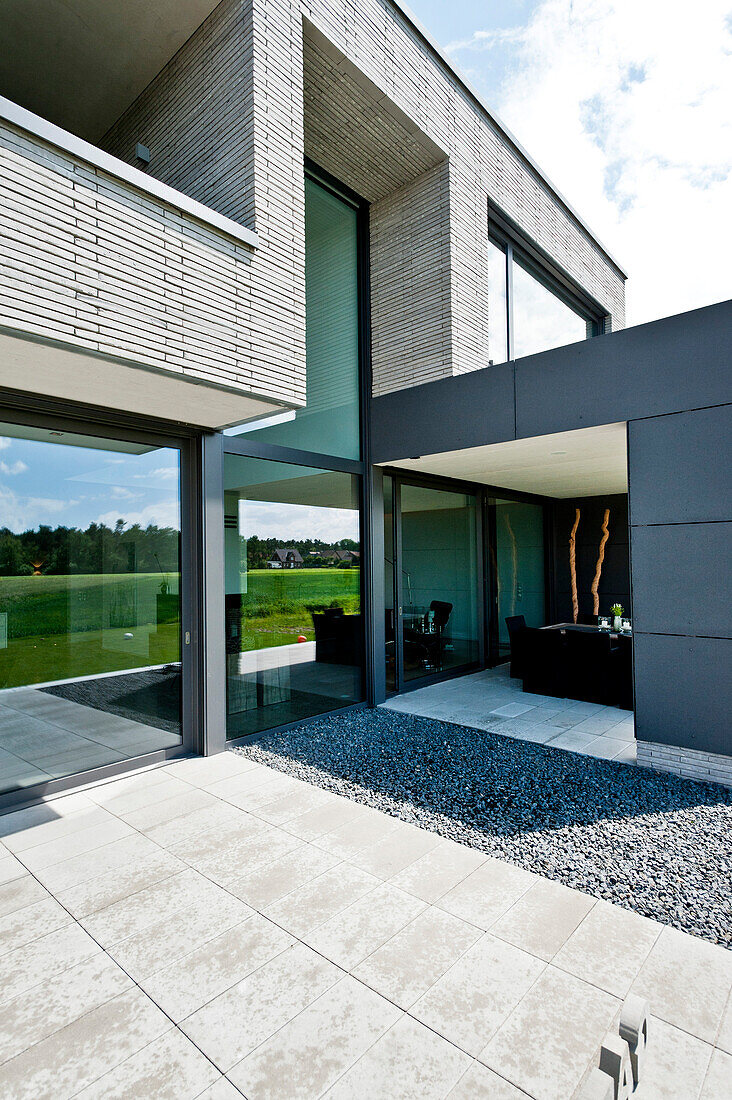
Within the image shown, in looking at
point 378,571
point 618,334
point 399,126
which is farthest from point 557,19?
point 378,571

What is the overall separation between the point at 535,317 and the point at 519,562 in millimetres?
3978

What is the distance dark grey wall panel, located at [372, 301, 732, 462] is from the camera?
175 inches

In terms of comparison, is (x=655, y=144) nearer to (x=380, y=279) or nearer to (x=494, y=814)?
(x=380, y=279)

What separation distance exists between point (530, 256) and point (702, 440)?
6.10 m

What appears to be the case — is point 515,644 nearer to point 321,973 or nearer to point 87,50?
point 321,973

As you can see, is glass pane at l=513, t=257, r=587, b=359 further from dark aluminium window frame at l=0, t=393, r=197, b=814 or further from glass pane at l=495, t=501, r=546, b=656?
dark aluminium window frame at l=0, t=393, r=197, b=814

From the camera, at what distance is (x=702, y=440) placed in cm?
447

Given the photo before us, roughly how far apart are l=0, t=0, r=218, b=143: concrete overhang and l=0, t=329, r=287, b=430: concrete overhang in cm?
335

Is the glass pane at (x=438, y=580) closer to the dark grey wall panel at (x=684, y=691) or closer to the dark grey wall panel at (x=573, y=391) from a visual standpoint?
the dark grey wall panel at (x=573, y=391)

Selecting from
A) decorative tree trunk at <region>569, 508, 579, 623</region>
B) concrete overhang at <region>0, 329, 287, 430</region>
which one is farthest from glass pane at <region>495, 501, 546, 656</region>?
concrete overhang at <region>0, 329, 287, 430</region>

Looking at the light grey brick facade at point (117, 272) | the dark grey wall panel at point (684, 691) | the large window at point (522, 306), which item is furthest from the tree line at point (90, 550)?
the large window at point (522, 306)

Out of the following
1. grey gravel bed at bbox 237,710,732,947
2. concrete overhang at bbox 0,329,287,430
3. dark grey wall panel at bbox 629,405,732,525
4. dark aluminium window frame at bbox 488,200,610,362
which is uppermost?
dark aluminium window frame at bbox 488,200,610,362

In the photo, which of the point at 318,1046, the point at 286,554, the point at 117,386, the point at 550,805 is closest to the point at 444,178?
the point at 286,554

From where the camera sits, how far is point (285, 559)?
19.8 ft
